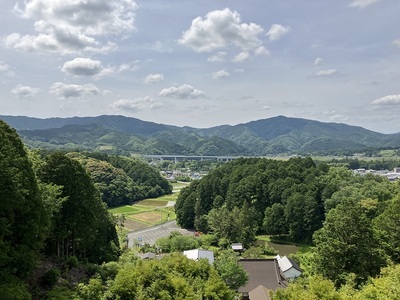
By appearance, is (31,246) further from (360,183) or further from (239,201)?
(360,183)

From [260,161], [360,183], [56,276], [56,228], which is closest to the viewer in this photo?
[56,276]

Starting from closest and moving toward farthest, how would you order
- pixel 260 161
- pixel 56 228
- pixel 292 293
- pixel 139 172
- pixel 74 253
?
1. pixel 292 293
2. pixel 56 228
3. pixel 74 253
4. pixel 260 161
5. pixel 139 172

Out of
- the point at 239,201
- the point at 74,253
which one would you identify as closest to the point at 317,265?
the point at 74,253

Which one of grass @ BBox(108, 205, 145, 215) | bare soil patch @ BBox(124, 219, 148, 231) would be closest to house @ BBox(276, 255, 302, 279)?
bare soil patch @ BBox(124, 219, 148, 231)

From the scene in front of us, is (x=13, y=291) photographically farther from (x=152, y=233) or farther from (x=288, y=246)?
(x=152, y=233)

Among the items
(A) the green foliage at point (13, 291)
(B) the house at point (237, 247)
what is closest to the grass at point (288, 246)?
(B) the house at point (237, 247)

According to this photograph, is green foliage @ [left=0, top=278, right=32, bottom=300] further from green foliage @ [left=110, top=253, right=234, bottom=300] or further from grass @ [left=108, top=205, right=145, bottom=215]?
grass @ [left=108, top=205, right=145, bottom=215]

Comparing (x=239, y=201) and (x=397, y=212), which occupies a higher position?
(x=397, y=212)
